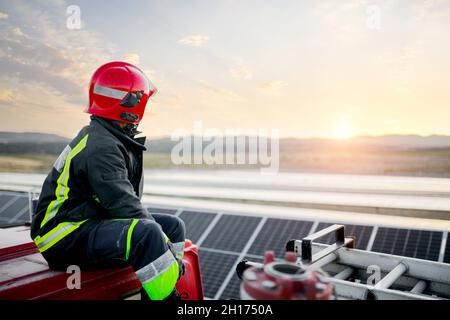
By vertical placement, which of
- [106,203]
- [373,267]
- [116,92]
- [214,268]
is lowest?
[214,268]

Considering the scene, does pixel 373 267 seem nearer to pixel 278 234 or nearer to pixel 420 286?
pixel 420 286

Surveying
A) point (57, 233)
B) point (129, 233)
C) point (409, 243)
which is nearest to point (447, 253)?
point (409, 243)

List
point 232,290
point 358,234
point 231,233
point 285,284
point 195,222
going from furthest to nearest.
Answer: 1. point 195,222
2. point 231,233
3. point 358,234
4. point 232,290
5. point 285,284

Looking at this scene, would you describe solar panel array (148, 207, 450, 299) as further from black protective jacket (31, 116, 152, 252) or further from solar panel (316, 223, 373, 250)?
black protective jacket (31, 116, 152, 252)

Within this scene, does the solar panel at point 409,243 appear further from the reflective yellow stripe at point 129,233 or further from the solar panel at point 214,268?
the reflective yellow stripe at point 129,233

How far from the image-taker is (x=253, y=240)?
460 centimetres

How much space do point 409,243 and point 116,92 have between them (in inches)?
130

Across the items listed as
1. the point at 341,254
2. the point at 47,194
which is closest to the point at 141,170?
the point at 47,194

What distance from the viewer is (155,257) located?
6.50 ft

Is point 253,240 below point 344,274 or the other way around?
below

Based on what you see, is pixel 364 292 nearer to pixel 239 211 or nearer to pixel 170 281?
pixel 170 281

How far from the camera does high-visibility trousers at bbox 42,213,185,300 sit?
197 centimetres

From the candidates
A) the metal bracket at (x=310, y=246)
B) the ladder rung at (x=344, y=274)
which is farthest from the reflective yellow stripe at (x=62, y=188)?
the ladder rung at (x=344, y=274)
